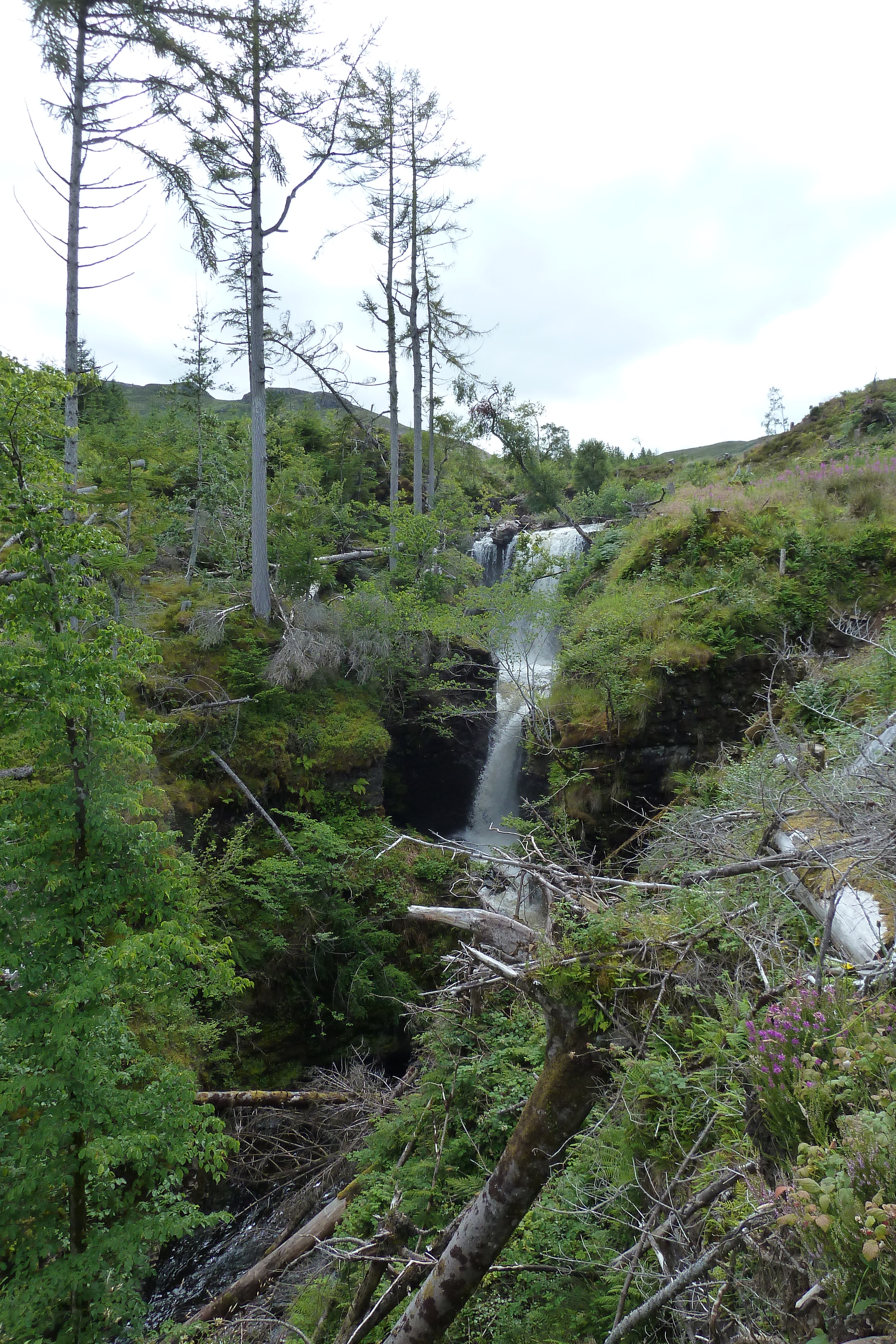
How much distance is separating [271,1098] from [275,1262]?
1.83 metres

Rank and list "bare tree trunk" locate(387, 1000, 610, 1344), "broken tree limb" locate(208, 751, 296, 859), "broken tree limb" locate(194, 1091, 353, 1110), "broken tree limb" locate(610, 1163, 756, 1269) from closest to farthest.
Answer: "broken tree limb" locate(610, 1163, 756, 1269), "bare tree trunk" locate(387, 1000, 610, 1344), "broken tree limb" locate(194, 1091, 353, 1110), "broken tree limb" locate(208, 751, 296, 859)

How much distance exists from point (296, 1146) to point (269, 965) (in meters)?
2.11

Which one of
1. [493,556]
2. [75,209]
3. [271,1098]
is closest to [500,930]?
[271,1098]

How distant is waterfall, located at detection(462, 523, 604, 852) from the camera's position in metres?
12.5

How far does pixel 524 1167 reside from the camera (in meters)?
2.97

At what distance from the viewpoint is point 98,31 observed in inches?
296

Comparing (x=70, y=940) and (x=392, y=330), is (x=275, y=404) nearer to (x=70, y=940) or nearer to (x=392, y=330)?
(x=392, y=330)

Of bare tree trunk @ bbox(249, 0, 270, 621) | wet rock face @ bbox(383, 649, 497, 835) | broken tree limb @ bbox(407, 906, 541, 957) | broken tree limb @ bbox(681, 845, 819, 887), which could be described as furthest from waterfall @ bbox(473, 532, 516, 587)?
broken tree limb @ bbox(681, 845, 819, 887)

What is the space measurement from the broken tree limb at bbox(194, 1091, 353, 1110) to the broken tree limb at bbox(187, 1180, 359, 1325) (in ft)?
4.99

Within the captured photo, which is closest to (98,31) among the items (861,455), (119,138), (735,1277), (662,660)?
(119,138)

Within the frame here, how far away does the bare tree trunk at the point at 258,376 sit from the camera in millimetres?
10984

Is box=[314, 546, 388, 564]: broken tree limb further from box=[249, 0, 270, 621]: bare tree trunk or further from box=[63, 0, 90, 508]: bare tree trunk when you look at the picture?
box=[63, 0, 90, 508]: bare tree trunk

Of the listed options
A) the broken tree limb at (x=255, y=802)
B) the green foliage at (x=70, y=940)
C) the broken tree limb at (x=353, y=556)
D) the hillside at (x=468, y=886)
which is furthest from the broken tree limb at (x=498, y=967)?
the broken tree limb at (x=353, y=556)

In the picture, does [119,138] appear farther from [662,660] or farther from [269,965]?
[269,965]
